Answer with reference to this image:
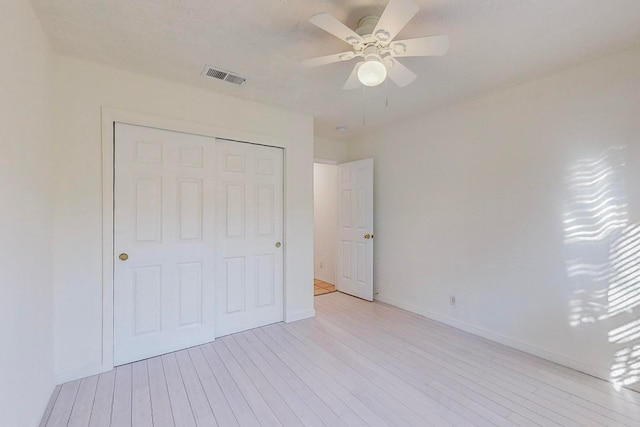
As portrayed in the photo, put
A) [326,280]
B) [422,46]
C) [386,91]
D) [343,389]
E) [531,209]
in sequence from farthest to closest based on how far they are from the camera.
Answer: [326,280]
[386,91]
[531,209]
[343,389]
[422,46]

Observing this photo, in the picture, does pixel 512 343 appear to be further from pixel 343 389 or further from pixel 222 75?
pixel 222 75

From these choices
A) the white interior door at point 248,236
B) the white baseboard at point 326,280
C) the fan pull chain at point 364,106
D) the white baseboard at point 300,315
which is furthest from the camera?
the white baseboard at point 326,280

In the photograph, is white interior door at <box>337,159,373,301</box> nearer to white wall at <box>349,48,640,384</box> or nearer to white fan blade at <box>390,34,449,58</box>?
white wall at <box>349,48,640,384</box>

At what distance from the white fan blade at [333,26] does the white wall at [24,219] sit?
1.47 m

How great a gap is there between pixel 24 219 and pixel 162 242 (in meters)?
1.08

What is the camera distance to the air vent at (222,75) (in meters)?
2.43

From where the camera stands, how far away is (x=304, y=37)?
6.52ft

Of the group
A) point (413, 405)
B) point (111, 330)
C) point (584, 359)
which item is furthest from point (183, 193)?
point (584, 359)

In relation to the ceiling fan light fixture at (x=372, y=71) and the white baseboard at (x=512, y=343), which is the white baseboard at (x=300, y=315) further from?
the ceiling fan light fixture at (x=372, y=71)

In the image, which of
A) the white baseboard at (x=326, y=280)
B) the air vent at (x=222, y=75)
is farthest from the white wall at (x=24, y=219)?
the white baseboard at (x=326, y=280)

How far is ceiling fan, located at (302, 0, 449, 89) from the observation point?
151 cm

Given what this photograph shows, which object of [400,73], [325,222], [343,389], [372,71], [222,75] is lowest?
[343,389]

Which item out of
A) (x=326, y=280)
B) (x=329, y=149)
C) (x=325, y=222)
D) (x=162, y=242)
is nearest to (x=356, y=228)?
(x=325, y=222)

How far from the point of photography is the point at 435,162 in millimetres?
3465
